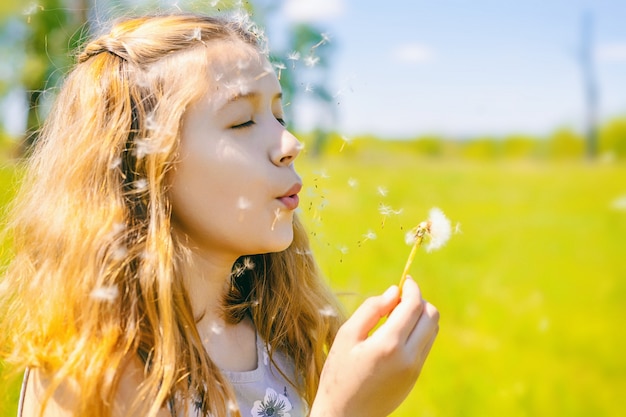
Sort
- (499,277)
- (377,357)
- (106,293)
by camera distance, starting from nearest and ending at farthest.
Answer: (377,357)
(106,293)
(499,277)

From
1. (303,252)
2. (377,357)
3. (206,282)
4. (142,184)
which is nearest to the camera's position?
(377,357)

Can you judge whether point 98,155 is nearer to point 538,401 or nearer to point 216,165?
point 216,165

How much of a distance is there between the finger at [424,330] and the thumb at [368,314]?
7cm

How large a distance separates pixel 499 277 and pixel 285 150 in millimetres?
4854

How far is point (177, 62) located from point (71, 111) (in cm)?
33

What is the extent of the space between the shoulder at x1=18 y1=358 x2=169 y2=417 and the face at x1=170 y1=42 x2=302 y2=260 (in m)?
0.37

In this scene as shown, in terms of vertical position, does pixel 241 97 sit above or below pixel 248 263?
above

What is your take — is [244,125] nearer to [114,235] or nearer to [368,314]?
[114,235]

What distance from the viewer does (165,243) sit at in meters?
1.60

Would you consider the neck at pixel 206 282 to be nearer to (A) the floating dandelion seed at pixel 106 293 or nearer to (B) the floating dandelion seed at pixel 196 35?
(A) the floating dandelion seed at pixel 106 293

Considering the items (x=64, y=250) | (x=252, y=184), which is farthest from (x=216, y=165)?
(x=64, y=250)

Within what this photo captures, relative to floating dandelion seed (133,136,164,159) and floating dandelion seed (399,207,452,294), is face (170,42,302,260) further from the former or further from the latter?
floating dandelion seed (399,207,452,294)

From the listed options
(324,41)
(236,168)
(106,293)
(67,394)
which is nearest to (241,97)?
(236,168)

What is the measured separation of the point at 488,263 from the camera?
21.3ft
